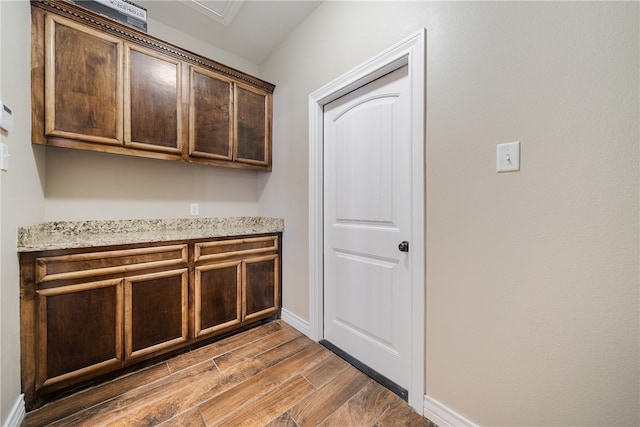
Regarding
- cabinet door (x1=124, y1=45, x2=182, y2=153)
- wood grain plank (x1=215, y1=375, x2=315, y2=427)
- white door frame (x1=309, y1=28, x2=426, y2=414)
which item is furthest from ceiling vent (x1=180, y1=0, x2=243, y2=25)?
wood grain plank (x1=215, y1=375, x2=315, y2=427)

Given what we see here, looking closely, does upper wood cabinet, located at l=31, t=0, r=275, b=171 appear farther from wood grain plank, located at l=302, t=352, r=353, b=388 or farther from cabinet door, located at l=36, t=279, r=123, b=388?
wood grain plank, located at l=302, t=352, r=353, b=388

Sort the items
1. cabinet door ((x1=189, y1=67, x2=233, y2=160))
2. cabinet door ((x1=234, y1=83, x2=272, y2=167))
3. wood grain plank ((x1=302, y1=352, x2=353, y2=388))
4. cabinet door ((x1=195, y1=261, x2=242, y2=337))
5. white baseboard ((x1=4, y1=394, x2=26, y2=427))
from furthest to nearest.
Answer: cabinet door ((x1=234, y1=83, x2=272, y2=167))
cabinet door ((x1=189, y1=67, x2=233, y2=160))
cabinet door ((x1=195, y1=261, x2=242, y2=337))
wood grain plank ((x1=302, y1=352, x2=353, y2=388))
white baseboard ((x1=4, y1=394, x2=26, y2=427))


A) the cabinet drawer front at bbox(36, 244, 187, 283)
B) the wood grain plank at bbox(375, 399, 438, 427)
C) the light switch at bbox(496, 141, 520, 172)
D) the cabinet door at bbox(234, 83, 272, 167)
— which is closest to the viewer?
the light switch at bbox(496, 141, 520, 172)

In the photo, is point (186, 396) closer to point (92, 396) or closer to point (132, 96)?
point (92, 396)

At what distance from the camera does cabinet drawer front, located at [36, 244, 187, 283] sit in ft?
4.47

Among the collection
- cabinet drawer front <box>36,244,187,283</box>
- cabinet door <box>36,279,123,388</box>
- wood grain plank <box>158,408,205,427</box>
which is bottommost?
wood grain plank <box>158,408,205,427</box>

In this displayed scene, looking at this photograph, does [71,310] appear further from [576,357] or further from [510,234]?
[576,357]

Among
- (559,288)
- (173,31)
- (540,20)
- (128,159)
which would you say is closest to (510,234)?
(559,288)

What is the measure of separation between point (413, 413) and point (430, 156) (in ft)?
4.49

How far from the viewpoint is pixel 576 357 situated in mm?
896

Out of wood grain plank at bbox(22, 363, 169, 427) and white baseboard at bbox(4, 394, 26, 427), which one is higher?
white baseboard at bbox(4, 394, 26, 427)

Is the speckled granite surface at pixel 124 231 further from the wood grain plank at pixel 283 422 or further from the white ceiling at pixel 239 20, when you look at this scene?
the white ceiling at pixel 239 20

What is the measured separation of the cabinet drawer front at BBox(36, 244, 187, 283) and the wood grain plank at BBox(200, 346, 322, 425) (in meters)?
0.93

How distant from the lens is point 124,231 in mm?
2016
